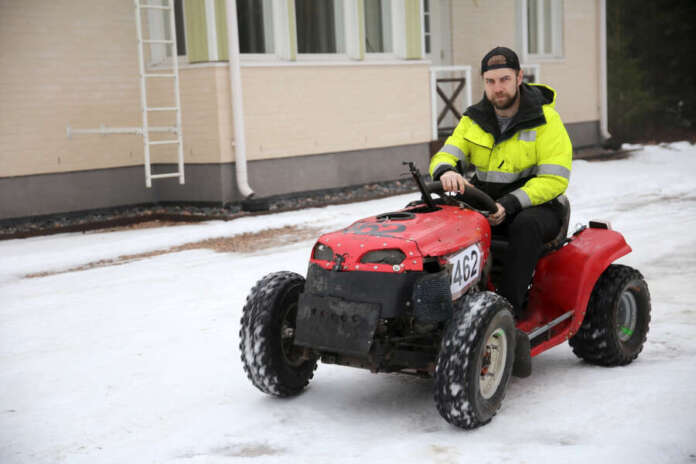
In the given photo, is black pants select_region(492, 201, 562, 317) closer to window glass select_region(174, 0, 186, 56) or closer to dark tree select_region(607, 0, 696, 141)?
window glass select_region(174, 0, 186, 56)

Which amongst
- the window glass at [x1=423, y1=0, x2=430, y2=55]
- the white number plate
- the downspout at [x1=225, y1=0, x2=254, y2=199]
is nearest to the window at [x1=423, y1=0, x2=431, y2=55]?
the window glass at [x1=423, y1=0, x2=430, y2=55]

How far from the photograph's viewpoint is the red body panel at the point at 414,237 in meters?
4.32

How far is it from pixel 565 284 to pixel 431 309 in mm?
1140

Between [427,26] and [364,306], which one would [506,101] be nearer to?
[364,306]

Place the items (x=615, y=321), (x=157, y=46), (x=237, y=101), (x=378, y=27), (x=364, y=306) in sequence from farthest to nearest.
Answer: (x=378, y=27)
(x=157, y=46)
(x=237, y=101)
(x=615, y=321)
(x=364, y=306)

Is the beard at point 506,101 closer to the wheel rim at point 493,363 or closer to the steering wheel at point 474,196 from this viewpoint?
the steering wheel at point 474,196

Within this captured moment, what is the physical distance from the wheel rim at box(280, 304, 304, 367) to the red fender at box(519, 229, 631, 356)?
1223 mm

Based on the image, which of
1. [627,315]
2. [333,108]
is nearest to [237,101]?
[333,108]

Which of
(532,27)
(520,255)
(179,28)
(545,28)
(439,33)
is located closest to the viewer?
(520,255)

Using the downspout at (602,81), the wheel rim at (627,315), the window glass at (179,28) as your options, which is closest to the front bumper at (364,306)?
the wheel rim at (627,315)

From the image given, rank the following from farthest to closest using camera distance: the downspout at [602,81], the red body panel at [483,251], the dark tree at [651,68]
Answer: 1. the dark tree at [651,68]
2. the downspout at [602,81]
3. the red body panel at [483,251]

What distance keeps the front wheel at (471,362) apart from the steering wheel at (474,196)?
21.8 inches

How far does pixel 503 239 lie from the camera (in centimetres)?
504

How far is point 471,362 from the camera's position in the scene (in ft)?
13.6
